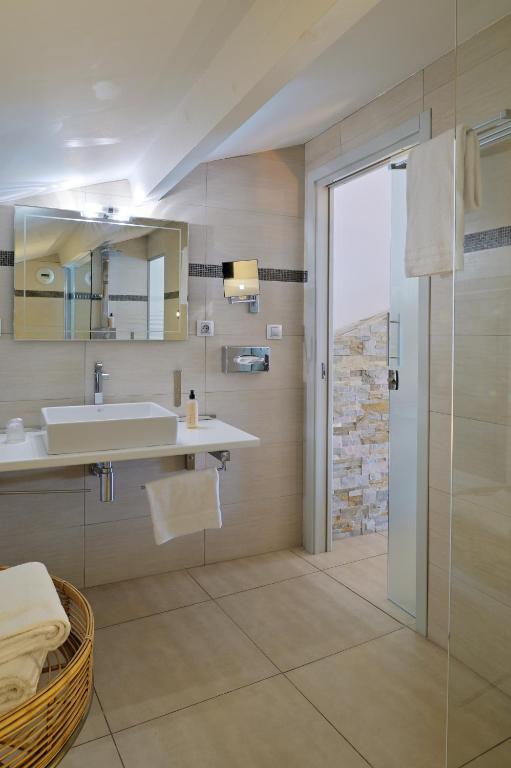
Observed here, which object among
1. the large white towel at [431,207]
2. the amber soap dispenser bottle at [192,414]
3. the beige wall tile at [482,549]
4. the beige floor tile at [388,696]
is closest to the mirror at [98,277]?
the amber soap dispenser bottle at [192,414]

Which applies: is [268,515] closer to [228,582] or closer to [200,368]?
[228,582]

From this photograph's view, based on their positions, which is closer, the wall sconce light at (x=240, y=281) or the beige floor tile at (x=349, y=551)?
the wall sconce light at (x=240, y=281)

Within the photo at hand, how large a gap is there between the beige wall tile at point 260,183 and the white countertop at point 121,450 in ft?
4.20

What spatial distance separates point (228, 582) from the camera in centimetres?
281

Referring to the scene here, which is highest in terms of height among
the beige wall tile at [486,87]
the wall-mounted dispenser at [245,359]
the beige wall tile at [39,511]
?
the beige wall tile at [486,87]

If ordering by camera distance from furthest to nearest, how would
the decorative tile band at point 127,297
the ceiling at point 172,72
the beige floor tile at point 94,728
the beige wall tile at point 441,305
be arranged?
1. the decorative tile band at point 127,297
2. the beige wall tile at point 441,305
3. the beige floor tile at point 94,728
4. the ceiling at point 172,72

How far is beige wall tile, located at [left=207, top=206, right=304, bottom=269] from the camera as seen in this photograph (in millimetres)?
2943

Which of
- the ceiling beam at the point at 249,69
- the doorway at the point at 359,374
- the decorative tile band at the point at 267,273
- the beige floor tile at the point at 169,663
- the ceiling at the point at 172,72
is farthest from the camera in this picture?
the doorway at the point at 359,374

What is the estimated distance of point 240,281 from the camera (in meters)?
2.96

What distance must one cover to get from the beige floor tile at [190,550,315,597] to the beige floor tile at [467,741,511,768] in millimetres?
1500

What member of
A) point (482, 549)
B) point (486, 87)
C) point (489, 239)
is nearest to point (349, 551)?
point (482, 549)

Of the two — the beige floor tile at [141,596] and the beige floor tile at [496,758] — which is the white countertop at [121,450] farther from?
the beige floor tile at [496,758]

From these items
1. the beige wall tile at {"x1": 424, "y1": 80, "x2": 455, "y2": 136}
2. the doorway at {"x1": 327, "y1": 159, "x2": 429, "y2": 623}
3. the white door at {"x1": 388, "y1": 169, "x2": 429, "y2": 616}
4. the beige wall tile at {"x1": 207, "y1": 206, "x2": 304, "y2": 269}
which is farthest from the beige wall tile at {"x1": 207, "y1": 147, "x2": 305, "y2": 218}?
the beige wall tile at {"x1": 424, "y1": 80, "x2": 455, "y2": 136}

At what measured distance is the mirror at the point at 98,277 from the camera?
8.20 ft
